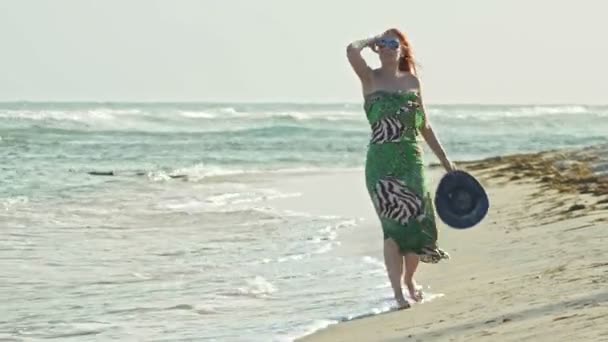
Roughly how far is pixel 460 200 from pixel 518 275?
2.31 feet

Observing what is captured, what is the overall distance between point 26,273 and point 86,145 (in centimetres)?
2877

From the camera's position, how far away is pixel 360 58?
6980 millimetres

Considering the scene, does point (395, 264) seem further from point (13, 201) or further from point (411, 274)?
point (13, 201)

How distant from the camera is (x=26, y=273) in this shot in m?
9.74

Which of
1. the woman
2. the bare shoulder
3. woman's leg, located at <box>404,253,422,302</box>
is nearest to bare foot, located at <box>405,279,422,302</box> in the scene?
woman's leg, located at <box>404,253,422,302</box>

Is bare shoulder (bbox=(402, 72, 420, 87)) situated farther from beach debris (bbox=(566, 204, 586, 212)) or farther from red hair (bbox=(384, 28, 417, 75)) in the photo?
beach debris (bbox=(566, 204, 586, 212))

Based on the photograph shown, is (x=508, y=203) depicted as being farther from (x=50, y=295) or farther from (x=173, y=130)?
(x=173, y=130)

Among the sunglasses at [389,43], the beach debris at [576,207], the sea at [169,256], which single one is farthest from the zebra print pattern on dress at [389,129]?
A: the beach debris at [576,207]

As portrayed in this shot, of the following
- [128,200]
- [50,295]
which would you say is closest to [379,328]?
[50,295]

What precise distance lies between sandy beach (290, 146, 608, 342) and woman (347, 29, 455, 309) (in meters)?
0.46

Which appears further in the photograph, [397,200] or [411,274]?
[411,274]

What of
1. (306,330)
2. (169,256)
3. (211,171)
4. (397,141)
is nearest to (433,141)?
(397,141)

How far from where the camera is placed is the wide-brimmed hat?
7336mm

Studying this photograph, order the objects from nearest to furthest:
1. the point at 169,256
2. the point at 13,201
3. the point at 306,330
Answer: the point at 306,330 < the point at 169,256 < the point at 13,201
